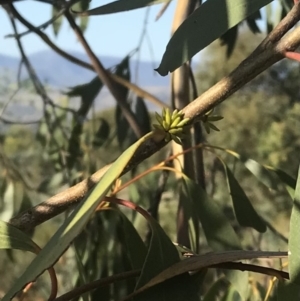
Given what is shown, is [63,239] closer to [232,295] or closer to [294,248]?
[294,248]

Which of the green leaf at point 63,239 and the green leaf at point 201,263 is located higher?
the green leaf at point 63,239

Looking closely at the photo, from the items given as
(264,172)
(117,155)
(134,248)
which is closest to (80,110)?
(117,155)

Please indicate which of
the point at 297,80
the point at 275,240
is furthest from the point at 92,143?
the point at 297,80

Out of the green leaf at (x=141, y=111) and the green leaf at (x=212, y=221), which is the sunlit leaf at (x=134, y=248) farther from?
the green leaf at (x=141, y=111)

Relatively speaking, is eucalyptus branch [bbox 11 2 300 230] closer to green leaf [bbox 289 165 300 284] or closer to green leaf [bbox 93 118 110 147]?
green leaf [bbox 289 165 300 284]

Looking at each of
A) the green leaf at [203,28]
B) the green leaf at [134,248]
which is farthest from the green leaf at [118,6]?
the green leaf at [134,248]

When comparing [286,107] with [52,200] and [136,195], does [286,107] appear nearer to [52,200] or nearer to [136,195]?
[136,195]
